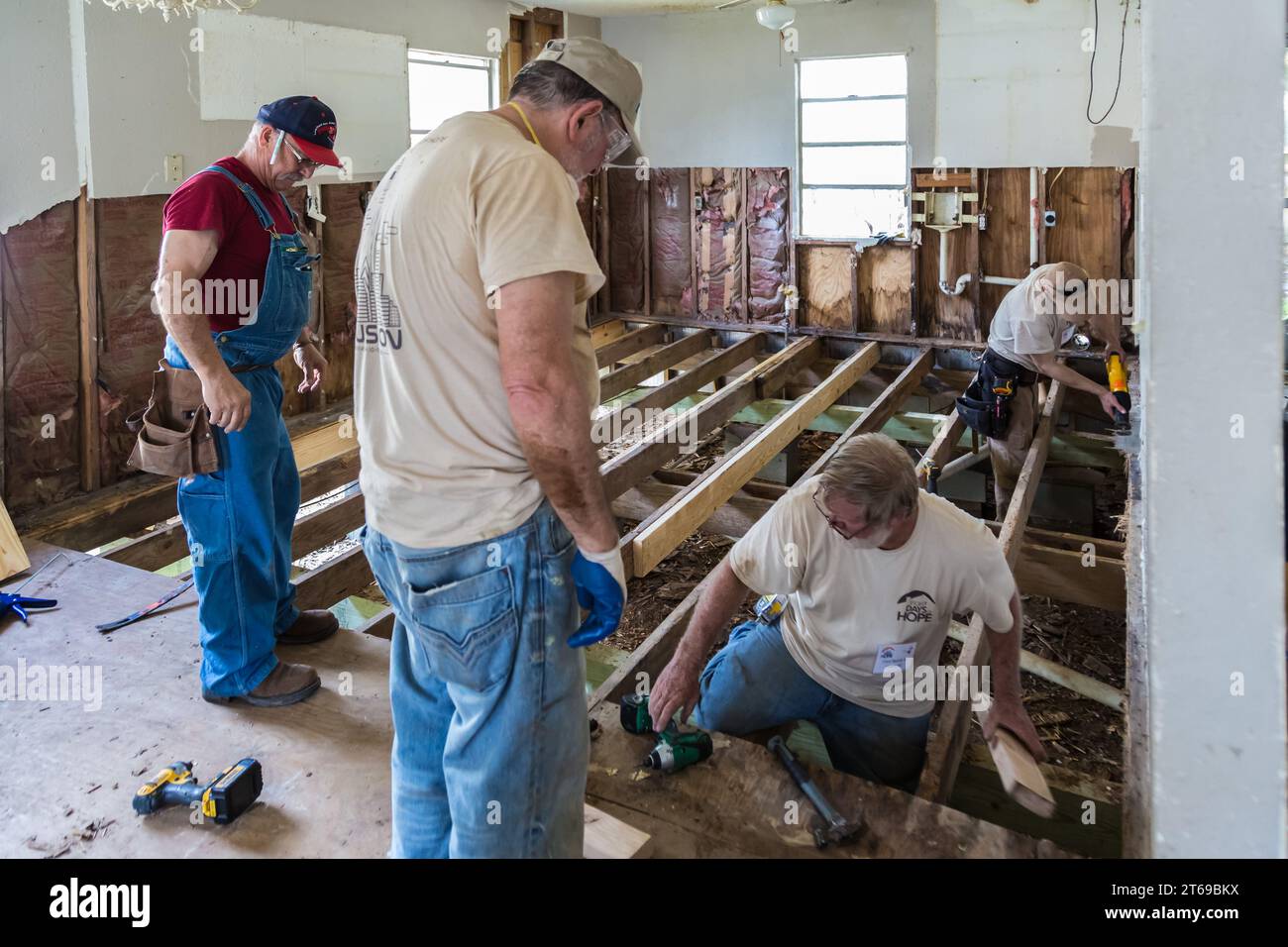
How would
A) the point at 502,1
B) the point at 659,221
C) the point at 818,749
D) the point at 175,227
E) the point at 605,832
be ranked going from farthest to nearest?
1. the point at 659,221
2. the point at 502,1
3. the point at 818,749
4. the point at 175,227
5. the point at 605,832

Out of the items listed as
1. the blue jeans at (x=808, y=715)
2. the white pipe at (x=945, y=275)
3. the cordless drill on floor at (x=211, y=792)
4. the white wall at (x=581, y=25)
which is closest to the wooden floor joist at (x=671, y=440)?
the blue jeans at (x=808, y=715)

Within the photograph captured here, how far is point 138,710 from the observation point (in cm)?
239

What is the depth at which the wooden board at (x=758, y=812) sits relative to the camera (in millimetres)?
1893

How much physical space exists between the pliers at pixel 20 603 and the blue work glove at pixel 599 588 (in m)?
2.19

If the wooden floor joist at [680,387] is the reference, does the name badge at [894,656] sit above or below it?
below

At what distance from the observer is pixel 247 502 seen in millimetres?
2299

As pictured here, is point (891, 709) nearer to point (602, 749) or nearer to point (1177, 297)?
point (602, 749)

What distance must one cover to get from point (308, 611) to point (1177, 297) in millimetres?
2366

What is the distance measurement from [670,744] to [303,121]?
162 centimetres

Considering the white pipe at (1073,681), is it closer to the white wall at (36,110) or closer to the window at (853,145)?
the white wall at (36,110)

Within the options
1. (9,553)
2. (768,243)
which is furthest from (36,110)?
(768,243)

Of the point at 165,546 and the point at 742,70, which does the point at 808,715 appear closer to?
the point at 165,546

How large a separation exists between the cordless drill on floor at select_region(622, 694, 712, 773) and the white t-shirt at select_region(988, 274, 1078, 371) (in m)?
3.39
